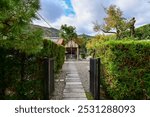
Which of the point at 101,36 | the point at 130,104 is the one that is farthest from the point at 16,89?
the point at 101,36

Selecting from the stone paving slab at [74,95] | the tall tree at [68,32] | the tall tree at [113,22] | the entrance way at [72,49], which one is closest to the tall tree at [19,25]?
the stone paving slab at [74,95]

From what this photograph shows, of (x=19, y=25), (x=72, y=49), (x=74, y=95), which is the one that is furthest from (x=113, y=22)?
(x=19, y=25)

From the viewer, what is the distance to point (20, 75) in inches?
270

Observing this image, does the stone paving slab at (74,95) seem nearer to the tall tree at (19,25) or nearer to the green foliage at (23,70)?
the green foliage at (23,70)

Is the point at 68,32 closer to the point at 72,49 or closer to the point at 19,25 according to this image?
the point at 72,49

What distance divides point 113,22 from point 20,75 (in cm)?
2563

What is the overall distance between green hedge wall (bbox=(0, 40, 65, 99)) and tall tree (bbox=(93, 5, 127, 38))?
24.0m

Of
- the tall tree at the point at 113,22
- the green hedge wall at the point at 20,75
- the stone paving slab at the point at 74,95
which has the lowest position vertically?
the stone paving slab at the point at 74,95

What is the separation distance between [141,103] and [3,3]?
10.9 feet

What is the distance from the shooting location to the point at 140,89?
693 cm

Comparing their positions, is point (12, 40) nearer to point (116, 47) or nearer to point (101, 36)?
point (116, 47)

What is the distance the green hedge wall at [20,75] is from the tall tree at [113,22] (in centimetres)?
2404

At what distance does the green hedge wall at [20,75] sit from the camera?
22.1 ft

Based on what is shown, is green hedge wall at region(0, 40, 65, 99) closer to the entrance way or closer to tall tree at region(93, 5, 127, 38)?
tall tree at region(93, 5, 127, 38)
